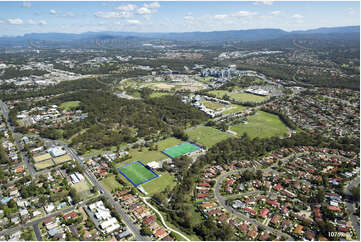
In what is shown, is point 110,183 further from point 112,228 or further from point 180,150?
point 180,150

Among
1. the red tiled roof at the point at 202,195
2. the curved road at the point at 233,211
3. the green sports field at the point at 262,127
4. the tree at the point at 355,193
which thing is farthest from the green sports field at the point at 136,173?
the tree at the point at 355,193

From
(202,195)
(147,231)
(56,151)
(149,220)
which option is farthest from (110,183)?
(56,151)

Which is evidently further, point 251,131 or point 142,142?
point 251,131

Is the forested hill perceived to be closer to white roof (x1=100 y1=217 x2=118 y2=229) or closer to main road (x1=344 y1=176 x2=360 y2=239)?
white roof (x1=100 y1=217 x2=118 y2=229)

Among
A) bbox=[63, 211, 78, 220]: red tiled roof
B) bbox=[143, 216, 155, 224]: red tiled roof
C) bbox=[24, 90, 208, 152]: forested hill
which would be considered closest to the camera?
bbox=[143, 216, 155, 224]: red tiled roof

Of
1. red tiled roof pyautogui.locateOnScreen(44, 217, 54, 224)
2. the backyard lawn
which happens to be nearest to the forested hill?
the backyard lawn

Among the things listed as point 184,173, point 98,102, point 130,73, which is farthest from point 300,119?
point 130,73

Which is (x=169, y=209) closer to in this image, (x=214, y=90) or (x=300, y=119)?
(x=300, y=119)
